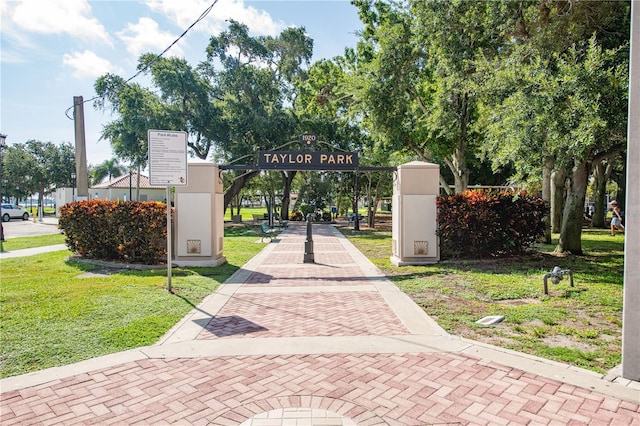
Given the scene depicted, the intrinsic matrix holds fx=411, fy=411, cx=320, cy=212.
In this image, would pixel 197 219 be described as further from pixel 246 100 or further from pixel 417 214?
pixel 246 100

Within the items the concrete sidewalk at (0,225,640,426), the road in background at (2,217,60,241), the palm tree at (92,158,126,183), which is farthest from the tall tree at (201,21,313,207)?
the palm tree at (92,158,126,183)

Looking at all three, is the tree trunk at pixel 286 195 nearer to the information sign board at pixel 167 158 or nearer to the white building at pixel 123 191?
the white building at pixel 123 191

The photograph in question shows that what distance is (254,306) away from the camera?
22.0 feet

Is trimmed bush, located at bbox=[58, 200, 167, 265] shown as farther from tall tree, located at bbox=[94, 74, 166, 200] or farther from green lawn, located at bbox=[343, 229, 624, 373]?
tall tree, located at bbox=[94, 74, 166, 200]

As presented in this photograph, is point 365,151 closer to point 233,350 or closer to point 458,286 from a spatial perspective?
point 458,286

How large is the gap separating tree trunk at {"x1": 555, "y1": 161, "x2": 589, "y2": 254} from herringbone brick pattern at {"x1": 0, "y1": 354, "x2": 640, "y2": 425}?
1003 cm

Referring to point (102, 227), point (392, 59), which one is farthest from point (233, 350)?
point (392, 59)

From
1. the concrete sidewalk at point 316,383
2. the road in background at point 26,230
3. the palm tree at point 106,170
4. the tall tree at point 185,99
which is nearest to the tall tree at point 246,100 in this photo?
the tall tree at point 185,99

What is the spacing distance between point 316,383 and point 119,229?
8777mm

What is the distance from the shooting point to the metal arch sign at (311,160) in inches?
434

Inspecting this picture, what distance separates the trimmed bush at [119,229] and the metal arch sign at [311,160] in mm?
3087

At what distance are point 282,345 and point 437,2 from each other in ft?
38.6

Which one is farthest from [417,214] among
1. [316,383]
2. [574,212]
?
[316,383]

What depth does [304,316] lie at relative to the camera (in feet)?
19.9
